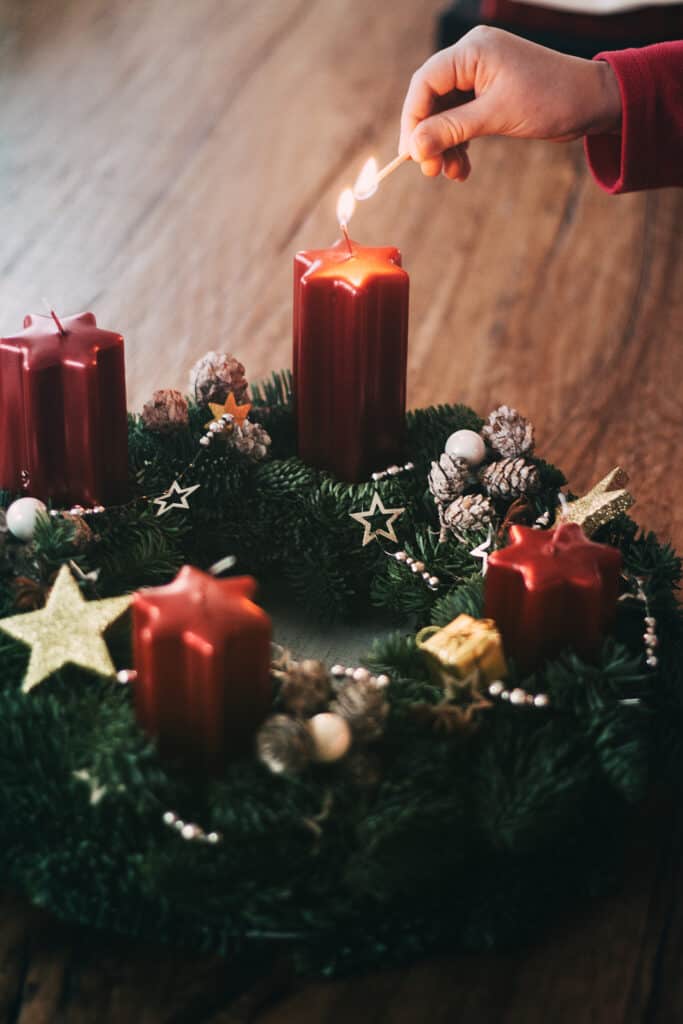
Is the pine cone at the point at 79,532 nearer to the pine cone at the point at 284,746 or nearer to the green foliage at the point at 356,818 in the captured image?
the green foliage at the point at 356,818

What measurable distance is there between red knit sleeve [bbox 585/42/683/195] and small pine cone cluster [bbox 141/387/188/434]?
54 centimetres

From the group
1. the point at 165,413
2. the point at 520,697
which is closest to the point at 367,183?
the point at 165,413

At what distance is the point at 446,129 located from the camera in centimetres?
108

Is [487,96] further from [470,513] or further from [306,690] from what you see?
[306,690]

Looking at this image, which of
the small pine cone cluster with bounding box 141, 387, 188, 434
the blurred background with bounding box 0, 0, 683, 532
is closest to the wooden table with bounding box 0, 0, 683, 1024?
the blurred background with bounding box 0, 0, 683, 532

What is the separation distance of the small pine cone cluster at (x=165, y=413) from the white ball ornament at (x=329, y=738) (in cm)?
39

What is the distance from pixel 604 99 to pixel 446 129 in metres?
0.21

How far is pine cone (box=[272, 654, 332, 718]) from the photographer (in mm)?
731

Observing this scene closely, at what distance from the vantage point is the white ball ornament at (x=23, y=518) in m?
0.88

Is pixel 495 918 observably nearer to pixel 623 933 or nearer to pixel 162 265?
pixel 623 933

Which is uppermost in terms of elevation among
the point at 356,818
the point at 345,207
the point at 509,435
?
the point at 345,207

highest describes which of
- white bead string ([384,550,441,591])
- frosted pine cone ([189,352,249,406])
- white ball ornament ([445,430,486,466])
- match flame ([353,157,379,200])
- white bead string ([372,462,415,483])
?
match flame ([353,157,379,200])

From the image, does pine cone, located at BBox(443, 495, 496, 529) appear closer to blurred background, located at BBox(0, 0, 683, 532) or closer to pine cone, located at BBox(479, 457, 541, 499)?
pine cone, located at BBox(479, 457, 541, 499)

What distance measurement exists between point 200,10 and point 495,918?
6.63 ft
